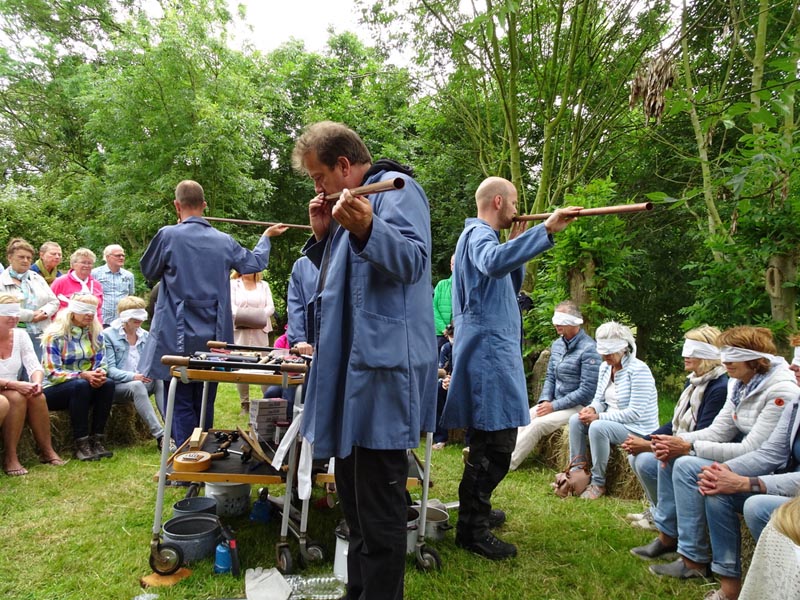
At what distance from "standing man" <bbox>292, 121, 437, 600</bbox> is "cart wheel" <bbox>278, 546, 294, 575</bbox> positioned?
878 millimetres

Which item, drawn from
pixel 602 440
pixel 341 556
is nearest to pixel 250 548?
pixel 341 556

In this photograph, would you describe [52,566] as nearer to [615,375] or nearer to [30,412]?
[30,412]

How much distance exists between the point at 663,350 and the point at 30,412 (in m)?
8.67

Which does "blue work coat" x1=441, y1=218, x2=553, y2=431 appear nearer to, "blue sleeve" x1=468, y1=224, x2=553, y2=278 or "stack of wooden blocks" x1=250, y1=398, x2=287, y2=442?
"blue sleeve" x1=468, y1=224, x2=553, y2=278

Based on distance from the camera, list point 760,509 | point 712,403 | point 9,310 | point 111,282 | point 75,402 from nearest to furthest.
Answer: point 760,509 < point 712,403 < point 9,310 < point 75,402 < point 111,282

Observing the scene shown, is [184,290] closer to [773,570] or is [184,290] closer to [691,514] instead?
[691,514]

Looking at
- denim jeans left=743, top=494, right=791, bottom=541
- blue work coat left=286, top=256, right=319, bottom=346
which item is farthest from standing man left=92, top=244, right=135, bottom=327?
denim jeans left=743, top=494, right=791, bottom=541

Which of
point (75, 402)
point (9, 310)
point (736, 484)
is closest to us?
point (736, 484)

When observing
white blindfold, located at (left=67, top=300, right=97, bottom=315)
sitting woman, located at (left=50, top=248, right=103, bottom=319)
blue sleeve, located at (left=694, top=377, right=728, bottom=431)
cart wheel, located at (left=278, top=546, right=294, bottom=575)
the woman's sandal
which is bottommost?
the woman's sandal

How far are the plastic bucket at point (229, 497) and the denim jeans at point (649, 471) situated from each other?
2.38 m

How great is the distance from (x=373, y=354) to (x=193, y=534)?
1.79 m

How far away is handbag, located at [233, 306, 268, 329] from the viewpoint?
5.44 meters

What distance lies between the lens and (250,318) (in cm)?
546

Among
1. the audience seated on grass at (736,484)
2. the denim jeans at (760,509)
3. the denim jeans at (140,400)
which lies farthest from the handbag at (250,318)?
the denim jeans at (760,509)
